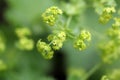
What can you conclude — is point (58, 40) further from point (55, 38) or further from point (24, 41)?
point (24, 41)

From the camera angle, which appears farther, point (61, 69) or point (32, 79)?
point (61, 69)

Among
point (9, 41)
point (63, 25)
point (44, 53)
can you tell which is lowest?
point (44, 53)

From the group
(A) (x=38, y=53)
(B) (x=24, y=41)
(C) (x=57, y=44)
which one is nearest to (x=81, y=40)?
(C) (x=57, y=44)

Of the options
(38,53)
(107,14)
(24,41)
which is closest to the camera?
(107,14)

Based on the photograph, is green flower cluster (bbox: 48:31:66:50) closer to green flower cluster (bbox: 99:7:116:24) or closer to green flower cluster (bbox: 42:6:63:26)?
green flower cluster (bbox: 42:6:63:26)

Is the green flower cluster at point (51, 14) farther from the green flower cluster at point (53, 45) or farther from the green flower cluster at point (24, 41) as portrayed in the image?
the green flower cluster at point (24, 41)

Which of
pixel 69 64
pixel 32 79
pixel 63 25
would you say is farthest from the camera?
pixel 69 64

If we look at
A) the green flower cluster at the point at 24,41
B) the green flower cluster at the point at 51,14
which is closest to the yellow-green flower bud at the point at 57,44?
the green flower cluster at the point at 51,14

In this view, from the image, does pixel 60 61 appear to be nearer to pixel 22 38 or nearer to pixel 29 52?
pixel 29 52

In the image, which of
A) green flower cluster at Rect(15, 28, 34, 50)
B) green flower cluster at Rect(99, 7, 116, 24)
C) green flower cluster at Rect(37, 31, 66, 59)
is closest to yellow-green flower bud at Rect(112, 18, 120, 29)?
green flower cluster at Rect(99, 7, 116, 24)

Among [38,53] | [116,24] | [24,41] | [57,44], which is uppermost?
[38,53]

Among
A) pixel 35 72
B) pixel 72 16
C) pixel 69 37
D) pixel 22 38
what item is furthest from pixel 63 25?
pixel 35 72
